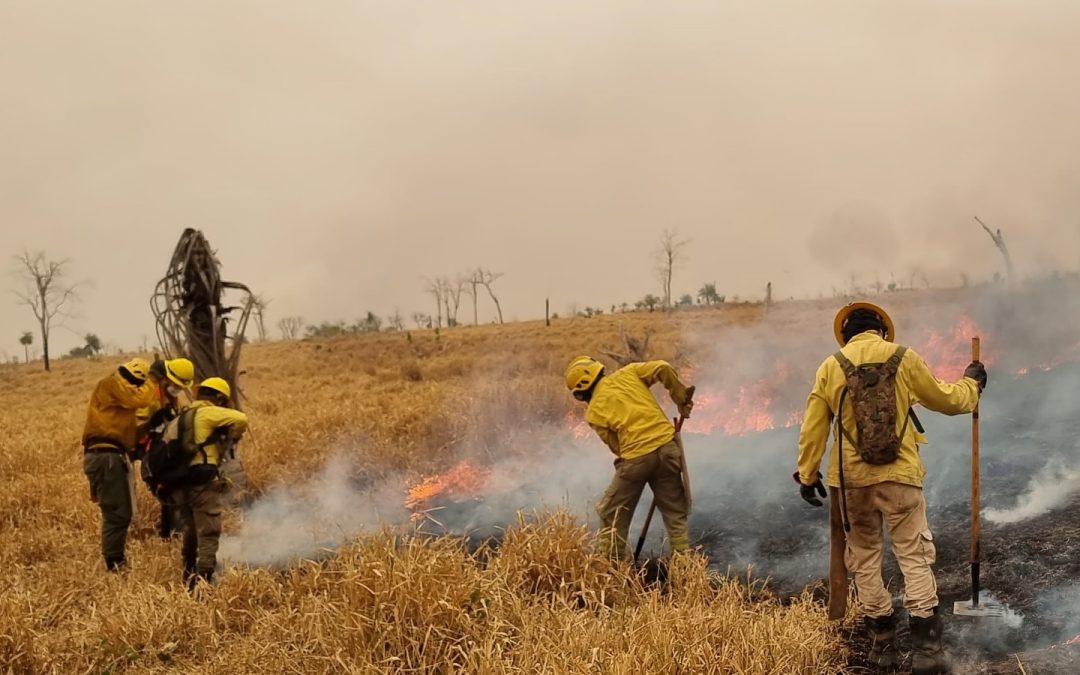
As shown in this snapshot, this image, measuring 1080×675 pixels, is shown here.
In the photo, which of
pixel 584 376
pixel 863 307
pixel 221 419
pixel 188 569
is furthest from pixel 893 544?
pixel 188 569

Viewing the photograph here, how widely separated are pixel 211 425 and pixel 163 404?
1.48m

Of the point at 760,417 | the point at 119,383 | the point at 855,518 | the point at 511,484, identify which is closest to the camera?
the point at 855,518

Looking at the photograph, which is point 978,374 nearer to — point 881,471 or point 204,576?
point 881,471

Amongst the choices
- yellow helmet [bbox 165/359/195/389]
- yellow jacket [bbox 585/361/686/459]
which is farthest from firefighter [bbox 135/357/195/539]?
yellow jacket [bbox 585/361/686/459]

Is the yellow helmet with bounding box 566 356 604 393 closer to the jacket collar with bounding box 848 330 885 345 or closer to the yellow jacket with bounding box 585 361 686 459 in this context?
the yellow jacket with bounding box 585 361 686 459

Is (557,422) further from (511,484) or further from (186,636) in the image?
(186,636)

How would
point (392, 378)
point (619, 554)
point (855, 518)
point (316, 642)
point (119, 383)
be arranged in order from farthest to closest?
point (392, 378), point (119, 383), point (619, 554), point (855, 518), point (316, 642)

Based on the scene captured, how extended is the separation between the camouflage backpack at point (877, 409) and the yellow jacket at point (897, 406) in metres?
0.04

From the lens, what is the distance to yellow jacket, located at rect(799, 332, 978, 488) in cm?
406

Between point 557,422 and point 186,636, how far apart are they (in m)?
8.04

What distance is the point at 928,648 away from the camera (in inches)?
153

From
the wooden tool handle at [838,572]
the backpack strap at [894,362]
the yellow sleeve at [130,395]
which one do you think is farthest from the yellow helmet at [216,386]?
the backpack strap at [894,362]

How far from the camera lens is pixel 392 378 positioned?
20328mm

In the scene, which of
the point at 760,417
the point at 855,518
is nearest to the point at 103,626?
the point at 855,518
